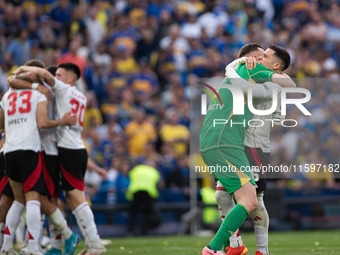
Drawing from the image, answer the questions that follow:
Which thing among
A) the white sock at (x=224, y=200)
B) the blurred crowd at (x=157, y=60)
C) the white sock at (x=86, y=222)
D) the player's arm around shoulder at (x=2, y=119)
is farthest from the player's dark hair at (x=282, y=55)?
the blurred crowd at (x=157, y=60)

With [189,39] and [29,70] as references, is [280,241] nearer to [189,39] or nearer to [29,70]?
[29,70]

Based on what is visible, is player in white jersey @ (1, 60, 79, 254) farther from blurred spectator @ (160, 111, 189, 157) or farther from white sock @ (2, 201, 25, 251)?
blurred spectator @ (160, 111, 189, 157)

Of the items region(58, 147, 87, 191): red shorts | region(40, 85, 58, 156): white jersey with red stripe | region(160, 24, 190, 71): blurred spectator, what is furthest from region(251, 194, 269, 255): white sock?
region(160, 24, 190, 71): blurred spectator

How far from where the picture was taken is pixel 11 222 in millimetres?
9234

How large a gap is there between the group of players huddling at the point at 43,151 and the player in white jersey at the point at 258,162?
1.73 m

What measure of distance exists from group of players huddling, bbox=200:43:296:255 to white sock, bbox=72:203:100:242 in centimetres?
174

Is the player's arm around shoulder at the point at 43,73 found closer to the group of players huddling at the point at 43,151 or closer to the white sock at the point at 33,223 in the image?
the group of players huddling at the point at 43,151

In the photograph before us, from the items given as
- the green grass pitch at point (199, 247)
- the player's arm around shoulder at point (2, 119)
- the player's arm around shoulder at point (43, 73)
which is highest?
the player's arm around shoulder at point (43, 73)

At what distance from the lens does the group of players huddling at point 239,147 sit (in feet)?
25.6

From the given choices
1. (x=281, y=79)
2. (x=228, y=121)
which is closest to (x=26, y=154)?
(x=228, y=121)

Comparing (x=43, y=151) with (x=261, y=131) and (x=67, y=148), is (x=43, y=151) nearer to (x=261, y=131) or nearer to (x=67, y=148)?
(x=67, y=148)

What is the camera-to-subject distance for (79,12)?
20000mm

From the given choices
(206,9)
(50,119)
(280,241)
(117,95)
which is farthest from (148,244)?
(206,9)

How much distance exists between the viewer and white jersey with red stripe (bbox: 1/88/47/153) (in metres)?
9.05
